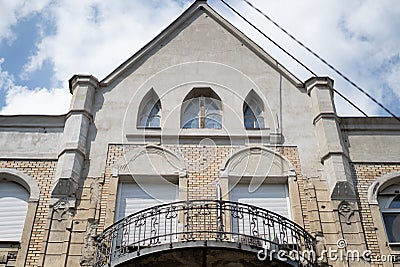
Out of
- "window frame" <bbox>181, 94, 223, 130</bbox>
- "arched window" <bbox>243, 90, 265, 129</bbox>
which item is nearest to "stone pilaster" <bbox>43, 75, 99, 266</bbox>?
"window frame" <bbox>181, 94, 223, 130</bbox>

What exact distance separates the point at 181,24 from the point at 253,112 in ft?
11.3

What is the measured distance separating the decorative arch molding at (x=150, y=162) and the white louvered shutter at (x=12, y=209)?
1.97m

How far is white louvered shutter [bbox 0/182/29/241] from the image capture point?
982 cm

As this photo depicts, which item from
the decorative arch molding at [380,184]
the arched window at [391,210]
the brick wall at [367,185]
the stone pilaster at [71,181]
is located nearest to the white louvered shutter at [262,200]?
the brick wall at [367,185]

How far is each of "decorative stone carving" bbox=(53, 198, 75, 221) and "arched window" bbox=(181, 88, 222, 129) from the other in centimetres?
321

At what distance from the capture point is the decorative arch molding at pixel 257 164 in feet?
34.7

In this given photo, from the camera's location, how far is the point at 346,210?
32.3 ft

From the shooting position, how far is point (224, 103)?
11906mm

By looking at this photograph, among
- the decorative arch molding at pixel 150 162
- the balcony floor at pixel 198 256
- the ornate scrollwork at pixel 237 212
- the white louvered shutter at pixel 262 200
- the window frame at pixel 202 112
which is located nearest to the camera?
the balcony floor at pixel 198 256

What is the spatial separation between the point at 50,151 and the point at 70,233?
2.24 meters

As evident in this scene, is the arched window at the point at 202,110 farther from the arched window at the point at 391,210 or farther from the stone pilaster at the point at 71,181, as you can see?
the arched window at the point at 391,210

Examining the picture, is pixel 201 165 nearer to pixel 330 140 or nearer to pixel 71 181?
pixel 71 181

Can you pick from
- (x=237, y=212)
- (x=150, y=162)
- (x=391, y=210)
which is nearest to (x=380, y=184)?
(x=391, y=210)

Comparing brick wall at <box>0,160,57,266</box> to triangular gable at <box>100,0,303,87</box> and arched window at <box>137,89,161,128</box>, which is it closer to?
arched window at <box>137,89,161,128</box>
